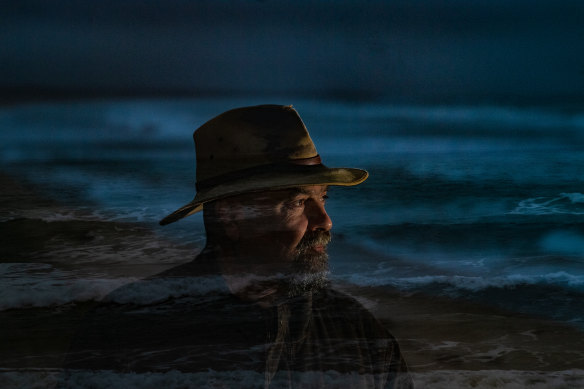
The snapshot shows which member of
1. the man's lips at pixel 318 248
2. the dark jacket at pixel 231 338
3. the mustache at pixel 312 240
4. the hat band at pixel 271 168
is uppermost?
the hat band at pixel 271 168

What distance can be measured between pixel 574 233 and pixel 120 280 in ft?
5.88

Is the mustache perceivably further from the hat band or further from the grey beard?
the hat band

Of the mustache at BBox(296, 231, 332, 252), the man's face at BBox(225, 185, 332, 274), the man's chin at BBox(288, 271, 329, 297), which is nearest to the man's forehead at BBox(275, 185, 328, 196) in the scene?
the man's face at BBox(225, 185, 332, 274)

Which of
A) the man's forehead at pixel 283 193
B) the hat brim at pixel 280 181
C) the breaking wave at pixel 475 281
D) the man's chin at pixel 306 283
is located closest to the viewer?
the hat brim at pixel 280 181

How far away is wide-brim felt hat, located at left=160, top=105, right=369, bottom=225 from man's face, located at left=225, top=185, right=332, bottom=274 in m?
0.08

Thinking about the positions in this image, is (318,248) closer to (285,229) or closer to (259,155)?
(285,229)

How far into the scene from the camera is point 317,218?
1369 millimetres

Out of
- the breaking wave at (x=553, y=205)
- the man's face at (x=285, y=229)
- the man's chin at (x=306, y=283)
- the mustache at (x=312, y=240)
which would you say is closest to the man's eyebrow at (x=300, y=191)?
the man's face at (x=285, y=229)

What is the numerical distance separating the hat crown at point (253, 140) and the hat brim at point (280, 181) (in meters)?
0.04

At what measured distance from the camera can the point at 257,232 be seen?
1.37 meters

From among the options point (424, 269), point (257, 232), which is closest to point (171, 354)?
point (257, 232)

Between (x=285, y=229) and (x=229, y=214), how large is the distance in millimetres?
170

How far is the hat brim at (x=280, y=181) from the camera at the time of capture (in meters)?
1.21

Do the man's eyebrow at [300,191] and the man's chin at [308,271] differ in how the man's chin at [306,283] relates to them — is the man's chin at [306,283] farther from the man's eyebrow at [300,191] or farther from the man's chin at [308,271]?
the man's eyebrow at [300,191]
